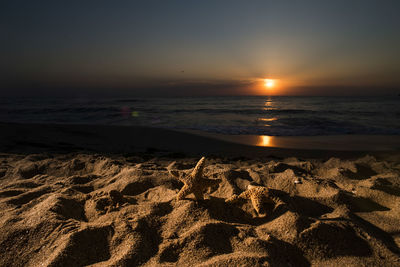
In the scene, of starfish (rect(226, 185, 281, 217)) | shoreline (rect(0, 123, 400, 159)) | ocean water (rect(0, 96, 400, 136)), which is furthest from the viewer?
ocean water (rect(0, 96, 400, 136))

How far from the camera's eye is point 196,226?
1880 millimetres

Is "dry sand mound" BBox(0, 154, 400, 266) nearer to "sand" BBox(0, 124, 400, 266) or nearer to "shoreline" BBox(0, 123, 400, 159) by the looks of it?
"sand" BBox(0, 124, 400, 266)

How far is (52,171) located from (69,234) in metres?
2.46

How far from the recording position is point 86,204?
2.45m

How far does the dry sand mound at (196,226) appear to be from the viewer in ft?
5.43

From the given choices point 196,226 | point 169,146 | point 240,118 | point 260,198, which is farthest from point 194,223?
point 240,118

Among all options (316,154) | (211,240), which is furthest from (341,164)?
(211,240)

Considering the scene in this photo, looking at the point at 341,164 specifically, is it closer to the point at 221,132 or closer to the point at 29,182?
the point at 29,182

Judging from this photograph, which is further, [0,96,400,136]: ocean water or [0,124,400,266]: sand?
[0,96,400,136]: ocean water

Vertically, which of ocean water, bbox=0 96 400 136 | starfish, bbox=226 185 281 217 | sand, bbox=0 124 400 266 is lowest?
ocean water, bbox=0 96 400 136

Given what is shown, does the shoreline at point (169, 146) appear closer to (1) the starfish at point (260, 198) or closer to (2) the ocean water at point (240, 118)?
(2) the ocean water at point (240, 118)

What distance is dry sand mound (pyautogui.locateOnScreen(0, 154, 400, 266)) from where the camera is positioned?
5.43ft

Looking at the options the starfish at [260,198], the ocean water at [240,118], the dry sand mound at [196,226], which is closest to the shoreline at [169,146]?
the ocean water at [240,118]

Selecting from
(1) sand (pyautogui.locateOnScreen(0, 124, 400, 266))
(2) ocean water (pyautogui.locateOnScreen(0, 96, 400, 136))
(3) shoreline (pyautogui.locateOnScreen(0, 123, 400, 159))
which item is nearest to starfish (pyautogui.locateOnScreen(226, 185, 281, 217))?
(1) sand (pyautogui.locateOnScreen(0, 124, 400, 266))
